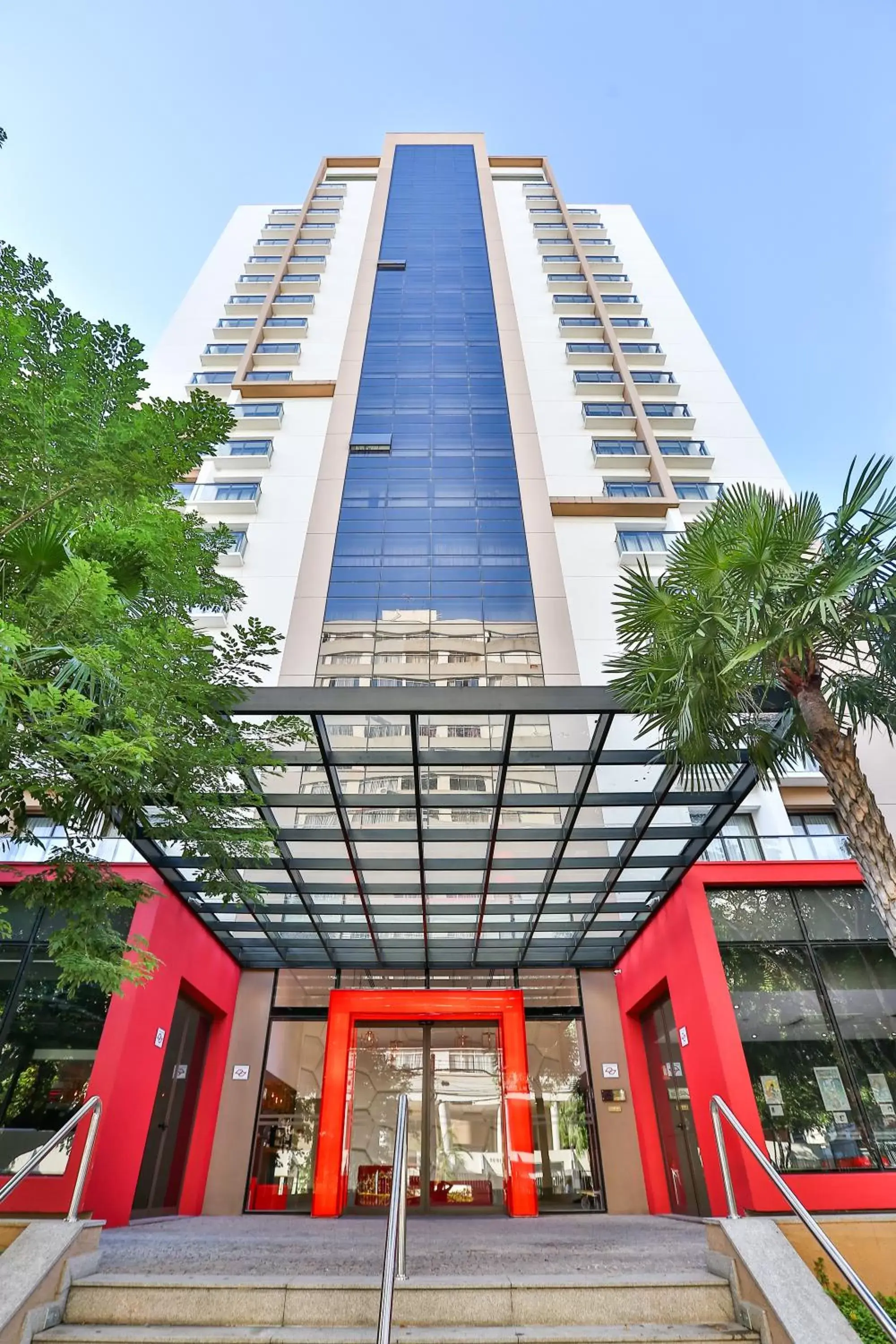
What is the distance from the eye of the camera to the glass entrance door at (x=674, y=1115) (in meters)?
8.59

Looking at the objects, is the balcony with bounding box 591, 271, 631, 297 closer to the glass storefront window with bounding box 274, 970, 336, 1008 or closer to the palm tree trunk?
the palm tree trunk

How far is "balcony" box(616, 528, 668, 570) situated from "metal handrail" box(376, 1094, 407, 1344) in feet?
56.3

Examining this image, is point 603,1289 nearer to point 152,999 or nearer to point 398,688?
point 398,688

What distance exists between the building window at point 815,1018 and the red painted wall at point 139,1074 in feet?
21.1

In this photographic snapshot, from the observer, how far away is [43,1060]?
768cm

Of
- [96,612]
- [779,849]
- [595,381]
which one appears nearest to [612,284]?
[595,381]

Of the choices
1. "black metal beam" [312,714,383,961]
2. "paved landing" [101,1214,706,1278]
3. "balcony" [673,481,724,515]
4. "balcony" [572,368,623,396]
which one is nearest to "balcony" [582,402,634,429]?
"balcony" [572,368,623,396]

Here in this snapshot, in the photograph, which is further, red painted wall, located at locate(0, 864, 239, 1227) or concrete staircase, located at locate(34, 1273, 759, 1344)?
red painted wall, located at locate(0, 864, 239, 1227)

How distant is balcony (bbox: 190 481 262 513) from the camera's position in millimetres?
20906

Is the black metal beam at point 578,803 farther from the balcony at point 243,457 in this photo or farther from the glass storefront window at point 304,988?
the balcony at point 243,457

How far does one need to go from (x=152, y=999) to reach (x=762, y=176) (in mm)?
36422

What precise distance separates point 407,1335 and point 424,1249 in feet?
6.82

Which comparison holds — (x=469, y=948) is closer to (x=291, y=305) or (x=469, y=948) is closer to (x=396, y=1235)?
(x=396, y=1235)

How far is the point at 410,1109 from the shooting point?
35.4 feet
